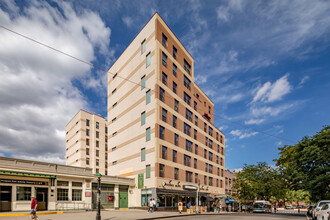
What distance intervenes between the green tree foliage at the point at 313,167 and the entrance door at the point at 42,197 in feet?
99.3

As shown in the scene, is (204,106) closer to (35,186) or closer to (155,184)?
(155,184)

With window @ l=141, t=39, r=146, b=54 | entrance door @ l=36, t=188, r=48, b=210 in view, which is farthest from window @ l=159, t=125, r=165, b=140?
entrance door @ l=36, t=188, r=48, b=210

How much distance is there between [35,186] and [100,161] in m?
Answer: 48.7

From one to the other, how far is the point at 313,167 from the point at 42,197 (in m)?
32.5

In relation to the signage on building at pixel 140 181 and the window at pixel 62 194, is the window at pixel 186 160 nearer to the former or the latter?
the signage on building at pixel 140 181

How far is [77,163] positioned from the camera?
70625 mm

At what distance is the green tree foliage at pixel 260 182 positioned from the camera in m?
52.8

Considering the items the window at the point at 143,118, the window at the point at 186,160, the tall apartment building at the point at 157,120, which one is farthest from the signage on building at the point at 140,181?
the window at the point at 186,160

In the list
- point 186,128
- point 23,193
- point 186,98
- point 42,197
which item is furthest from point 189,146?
point 23,193

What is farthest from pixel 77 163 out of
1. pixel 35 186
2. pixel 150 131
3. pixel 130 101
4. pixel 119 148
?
pixel 35 186

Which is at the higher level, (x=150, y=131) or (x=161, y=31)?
(x=161, y=31)

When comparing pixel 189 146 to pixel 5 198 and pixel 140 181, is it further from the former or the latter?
pixel 5 198

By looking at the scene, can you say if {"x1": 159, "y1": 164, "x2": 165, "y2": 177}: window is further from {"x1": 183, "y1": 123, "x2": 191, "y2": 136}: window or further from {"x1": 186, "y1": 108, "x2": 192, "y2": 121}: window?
{"x1": 186, "y1": 108, "x2": 192, "y2": 121}: window

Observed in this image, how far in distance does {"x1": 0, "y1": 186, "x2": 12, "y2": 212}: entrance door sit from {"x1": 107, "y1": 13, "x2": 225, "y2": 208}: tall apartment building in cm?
1731
